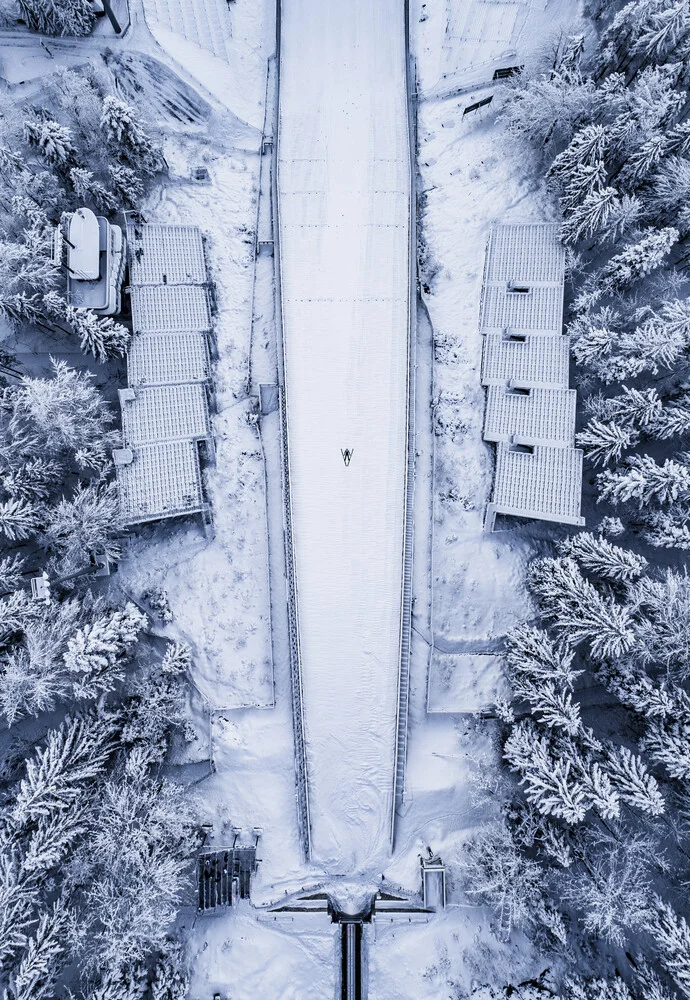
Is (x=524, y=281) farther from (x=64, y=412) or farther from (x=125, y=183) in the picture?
(x=64, y=412)

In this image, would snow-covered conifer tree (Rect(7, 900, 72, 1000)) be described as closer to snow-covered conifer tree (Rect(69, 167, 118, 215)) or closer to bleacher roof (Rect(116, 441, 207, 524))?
bleacher roof (Rect(116, 441, 207, 524))

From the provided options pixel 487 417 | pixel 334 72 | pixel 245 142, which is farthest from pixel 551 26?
pixel 487 417

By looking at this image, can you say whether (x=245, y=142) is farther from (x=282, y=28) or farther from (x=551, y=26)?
(x=551, y=26)

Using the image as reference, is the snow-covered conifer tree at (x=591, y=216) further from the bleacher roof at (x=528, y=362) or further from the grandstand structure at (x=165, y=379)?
the grandstand structure at (x=165, y=379)

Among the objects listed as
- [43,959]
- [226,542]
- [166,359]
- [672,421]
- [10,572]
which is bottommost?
[43,959]

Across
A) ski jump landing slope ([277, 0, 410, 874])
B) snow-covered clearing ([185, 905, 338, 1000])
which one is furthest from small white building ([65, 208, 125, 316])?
snow-covered clearing ([185, 905, 338, 1000])

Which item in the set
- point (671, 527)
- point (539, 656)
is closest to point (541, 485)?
point (671, 527)
